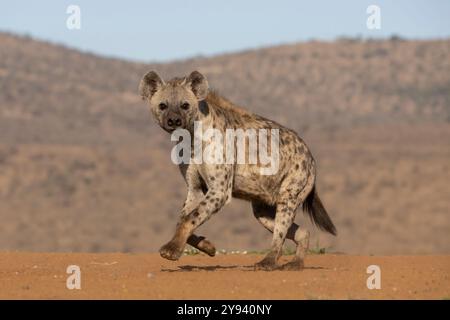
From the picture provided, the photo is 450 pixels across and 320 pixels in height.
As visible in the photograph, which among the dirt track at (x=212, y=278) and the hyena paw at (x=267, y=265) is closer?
the dirt track at (x=212, y=278)

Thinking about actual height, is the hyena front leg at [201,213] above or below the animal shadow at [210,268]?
above

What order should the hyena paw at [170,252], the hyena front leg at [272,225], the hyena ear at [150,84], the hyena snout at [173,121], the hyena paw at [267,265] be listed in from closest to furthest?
the hyena paw at [170,252], the hyena snout at [173,121], the hyena ear at [150,84], the hyena paw at [267,265], the hyena front leg at [272,225]

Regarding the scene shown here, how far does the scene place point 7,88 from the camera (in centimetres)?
5984

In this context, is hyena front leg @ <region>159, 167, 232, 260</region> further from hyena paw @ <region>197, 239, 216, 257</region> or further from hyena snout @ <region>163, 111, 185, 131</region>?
hyena snout @ <region>163, 111, 185, 131</region>

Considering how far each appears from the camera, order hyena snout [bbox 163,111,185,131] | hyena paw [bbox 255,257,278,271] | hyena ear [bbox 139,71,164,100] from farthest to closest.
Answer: hyena paw [bbox 255,257,278,271] < hyena ear [bbox 139,71,164,100] < hyena snout [bbox 163,111,185,131]

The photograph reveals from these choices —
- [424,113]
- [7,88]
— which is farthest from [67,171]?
[424,113]

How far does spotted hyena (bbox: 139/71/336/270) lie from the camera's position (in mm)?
11703

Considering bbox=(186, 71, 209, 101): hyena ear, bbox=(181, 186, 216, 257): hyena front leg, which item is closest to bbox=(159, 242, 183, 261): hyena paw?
bbox=(181, 186, 216, 257): hyena front leg

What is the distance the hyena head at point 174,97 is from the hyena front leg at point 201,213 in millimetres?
716

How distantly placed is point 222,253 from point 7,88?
45.7 m

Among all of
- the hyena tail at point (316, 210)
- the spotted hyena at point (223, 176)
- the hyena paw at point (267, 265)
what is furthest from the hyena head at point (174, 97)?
the hyena tail at point (316, 210)

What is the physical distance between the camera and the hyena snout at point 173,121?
1168 cm

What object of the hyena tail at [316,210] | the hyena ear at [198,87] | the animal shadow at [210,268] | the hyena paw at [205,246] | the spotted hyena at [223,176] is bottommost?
the animal shadow at [210,268]

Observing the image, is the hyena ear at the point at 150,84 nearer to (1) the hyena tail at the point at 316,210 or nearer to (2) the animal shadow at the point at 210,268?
(2) the animal shadow at the point at 210,268
